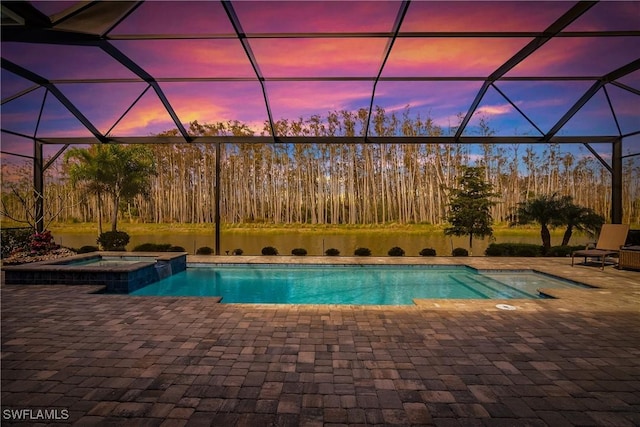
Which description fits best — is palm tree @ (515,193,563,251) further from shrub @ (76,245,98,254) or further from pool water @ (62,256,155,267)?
shrub @ (76,245,98,254)

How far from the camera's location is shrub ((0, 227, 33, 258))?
31.9 feet

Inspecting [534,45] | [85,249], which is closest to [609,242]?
[534,45]

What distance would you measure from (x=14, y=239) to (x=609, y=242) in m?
16.2

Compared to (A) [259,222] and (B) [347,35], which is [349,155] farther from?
(B) [347,35]

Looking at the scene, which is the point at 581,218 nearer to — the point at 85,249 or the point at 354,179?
the point at 354,179

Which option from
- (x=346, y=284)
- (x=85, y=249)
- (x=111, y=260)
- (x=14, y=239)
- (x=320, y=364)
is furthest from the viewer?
(x=85, y=249)

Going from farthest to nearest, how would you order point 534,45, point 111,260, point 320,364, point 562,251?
point 562,251, point 111,260, point 534,45, point 320,364

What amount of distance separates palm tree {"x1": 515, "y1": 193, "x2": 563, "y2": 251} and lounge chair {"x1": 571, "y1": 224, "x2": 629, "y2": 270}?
84.9 inches

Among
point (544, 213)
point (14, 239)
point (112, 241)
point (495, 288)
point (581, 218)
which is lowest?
point (495, 288)

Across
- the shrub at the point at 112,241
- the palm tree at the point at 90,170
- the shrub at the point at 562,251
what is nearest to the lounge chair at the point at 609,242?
the shrub at the point at 562,251

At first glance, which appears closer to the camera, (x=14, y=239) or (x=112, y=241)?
(x=14, y=239)

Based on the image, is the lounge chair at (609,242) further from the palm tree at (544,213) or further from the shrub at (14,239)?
the shrub at (14,239)

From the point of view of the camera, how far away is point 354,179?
2188cm

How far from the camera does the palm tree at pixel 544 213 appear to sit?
11.3 metres
